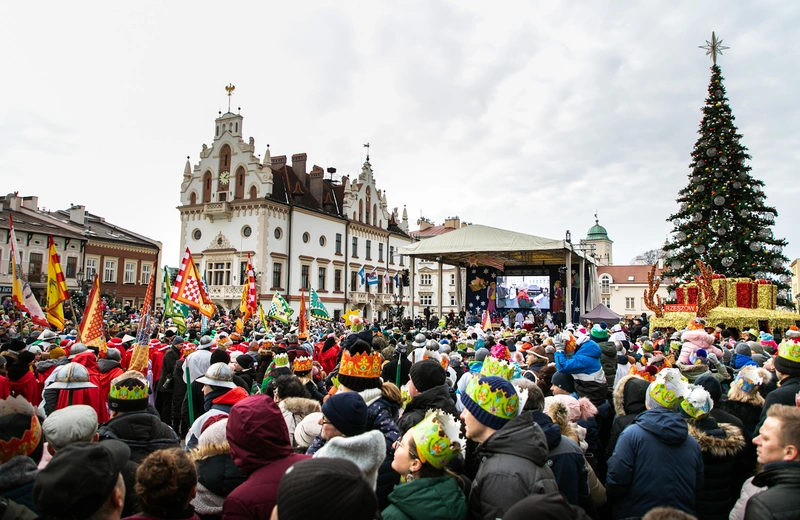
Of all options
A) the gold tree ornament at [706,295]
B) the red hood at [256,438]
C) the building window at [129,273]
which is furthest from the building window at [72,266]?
the red hood at [256,438]

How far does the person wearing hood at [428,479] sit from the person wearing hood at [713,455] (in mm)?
2019

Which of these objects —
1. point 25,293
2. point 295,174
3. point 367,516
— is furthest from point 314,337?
point 295,174

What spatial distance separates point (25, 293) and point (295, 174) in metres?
33.0

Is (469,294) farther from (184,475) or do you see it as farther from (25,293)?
(184,475)

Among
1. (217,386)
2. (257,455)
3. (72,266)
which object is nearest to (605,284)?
(72,266)

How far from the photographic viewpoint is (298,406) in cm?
411

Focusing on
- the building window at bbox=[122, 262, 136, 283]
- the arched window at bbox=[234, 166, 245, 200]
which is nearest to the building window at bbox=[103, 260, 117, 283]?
the building window at bbox=[122, 262, 136, 283]

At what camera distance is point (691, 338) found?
721cm

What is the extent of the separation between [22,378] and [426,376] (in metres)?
5.17

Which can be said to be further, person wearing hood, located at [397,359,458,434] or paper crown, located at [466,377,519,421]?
person wearing hood, located at [397,359,458,434]

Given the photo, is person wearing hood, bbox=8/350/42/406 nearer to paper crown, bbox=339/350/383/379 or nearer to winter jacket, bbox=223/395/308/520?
paper crown, bbox=339/350/383/379

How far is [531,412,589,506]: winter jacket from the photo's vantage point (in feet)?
9.98

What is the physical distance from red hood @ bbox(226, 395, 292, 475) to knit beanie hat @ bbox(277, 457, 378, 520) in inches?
36.0

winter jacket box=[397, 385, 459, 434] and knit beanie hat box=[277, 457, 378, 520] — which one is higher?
knit beanie hat box=[277, 457, 378, 520]
